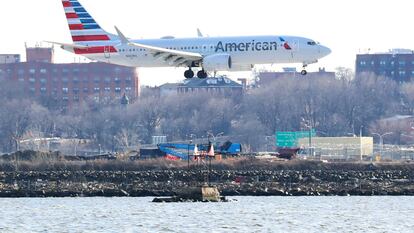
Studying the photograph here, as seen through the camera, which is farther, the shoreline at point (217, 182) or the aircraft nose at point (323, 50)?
the aircraft nose at point (323, 50)

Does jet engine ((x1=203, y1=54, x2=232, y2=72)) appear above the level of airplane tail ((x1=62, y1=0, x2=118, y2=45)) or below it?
below

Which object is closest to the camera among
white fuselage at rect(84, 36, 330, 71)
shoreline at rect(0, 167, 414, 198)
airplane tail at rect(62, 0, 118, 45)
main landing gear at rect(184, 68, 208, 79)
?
shoreline at rect(0, 167, 414, 198)

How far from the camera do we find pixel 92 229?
240ft

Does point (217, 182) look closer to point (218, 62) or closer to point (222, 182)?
point (222, 182)

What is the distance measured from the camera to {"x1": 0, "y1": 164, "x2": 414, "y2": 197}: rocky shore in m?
97.2

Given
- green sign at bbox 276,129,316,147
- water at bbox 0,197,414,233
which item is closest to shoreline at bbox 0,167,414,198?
water at bbox 0,197,414,233

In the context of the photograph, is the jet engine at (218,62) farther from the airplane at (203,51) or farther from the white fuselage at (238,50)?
the white fuselage at (238,50)

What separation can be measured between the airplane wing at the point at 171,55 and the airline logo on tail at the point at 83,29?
3341 millimetres

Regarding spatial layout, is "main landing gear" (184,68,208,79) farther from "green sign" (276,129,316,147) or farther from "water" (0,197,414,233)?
"green sign" (276,129,316,147)

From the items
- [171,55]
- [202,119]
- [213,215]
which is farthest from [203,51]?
[202,119]

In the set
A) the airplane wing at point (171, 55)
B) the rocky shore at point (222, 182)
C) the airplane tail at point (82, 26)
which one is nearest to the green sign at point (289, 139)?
the airplane tail at point (82, 26)

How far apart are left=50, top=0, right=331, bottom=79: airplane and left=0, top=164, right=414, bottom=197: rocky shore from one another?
7082 mm

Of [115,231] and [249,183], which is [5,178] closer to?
[249,183]

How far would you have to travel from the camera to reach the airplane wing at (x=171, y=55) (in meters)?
110
